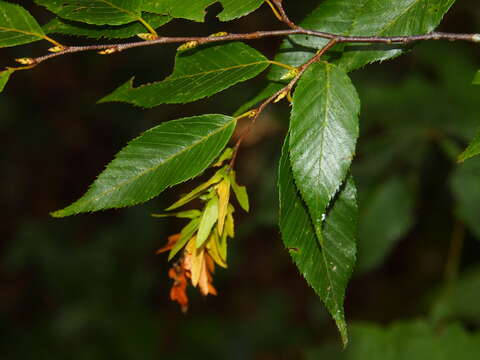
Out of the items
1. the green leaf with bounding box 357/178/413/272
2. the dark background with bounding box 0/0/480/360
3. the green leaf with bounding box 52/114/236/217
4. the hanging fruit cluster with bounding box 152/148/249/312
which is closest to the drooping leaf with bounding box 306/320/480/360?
the green leaf with bounding box 357/178/413/272

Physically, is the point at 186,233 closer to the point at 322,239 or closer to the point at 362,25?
the point at 322,239

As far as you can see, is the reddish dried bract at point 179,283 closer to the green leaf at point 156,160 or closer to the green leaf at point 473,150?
the green leaf at point 156,160

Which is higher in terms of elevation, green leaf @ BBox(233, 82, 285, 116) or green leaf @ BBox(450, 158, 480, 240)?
green leaf @ BBox(233, 82, 285, 116)

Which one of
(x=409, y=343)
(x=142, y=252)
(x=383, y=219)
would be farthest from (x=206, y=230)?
(x=142, y=252)

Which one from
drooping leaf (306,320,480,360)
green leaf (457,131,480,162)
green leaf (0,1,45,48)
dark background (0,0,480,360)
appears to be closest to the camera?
green leaf (457,131,480,162)

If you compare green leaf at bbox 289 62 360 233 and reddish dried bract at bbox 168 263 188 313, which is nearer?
green leaf at bbox 289 62 360 233

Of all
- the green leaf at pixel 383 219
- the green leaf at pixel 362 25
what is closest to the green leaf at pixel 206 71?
the green leaf at pixel 362 25

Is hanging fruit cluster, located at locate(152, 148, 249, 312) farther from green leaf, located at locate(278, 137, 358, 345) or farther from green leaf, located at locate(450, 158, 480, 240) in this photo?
green leaf, located at locate(450, 158, 480, 240)
